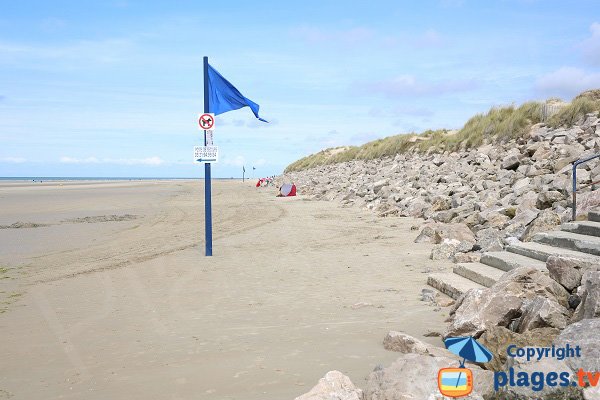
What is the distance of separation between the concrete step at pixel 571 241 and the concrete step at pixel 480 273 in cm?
92

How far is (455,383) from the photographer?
9.43 feet

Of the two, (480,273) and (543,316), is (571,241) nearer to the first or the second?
(480,273)

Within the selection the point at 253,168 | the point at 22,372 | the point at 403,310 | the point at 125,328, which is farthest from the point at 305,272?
the point at 253,168

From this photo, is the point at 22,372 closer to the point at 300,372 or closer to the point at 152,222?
the point at 300,372

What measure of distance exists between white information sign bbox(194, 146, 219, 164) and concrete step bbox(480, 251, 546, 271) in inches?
208

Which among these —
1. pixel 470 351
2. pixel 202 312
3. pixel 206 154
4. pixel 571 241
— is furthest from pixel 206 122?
pixel 470 351

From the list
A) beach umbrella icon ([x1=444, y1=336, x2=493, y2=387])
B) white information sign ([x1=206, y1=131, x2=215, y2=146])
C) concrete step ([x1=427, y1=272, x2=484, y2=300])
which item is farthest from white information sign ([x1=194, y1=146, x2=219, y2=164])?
beach umbrella icon ([x1=444, y1=336, x2=493, y2=387])

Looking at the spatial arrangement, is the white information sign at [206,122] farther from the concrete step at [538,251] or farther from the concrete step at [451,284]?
the concrete step at [538,251]

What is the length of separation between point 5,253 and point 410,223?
950 cm

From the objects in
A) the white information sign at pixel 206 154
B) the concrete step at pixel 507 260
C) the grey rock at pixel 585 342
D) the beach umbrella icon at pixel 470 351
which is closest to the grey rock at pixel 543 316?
the grey rock at pixel 585 342

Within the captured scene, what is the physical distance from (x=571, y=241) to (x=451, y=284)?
65.4 inches

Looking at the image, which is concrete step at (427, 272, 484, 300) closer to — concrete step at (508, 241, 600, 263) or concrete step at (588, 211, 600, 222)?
concrete step at (508, 241, 600, 263)

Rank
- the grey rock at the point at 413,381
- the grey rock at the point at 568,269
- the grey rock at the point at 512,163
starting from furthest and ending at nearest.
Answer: the grey rock at the point at 512,163
the grey rock at the point at 568,269
the grey rock at the point at 413,381

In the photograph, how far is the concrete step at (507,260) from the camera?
20.9ft
